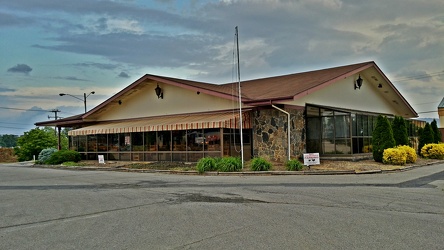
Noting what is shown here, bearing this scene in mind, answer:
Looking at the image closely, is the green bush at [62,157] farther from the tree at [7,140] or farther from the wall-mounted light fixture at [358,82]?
the tree at [7,140]

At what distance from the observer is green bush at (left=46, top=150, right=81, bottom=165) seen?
27.4 m

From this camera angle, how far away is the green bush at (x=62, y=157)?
27422 mm

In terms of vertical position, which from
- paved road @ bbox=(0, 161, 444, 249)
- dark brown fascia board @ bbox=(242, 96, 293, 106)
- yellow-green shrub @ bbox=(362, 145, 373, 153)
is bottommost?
paved road @ bbox=(0, 161, 444, 249)

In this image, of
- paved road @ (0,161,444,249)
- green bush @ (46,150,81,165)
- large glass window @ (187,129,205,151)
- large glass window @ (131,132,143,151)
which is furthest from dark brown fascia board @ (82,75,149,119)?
paved road @ (0,161,444,249)

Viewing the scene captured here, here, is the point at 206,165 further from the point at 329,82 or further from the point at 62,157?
the point at 62,157

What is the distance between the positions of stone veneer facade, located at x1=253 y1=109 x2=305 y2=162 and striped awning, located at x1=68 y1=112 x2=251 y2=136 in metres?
0.74

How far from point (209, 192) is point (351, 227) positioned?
5.40 meters

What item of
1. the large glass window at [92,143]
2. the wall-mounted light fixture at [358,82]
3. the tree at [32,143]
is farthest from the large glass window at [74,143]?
the wall-mounted light fixture at [358,82]

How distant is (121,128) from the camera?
24.5 meters

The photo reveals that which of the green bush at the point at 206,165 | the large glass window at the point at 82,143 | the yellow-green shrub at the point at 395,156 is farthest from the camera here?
the large glass window at the point at 82,143

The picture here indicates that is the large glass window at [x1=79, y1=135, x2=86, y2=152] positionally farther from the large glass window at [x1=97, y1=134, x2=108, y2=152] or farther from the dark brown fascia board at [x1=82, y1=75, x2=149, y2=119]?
the large glass window at [x1=97, y1=134, x2=108, y2=152]

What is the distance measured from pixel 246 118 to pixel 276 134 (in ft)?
Answer: 5.97

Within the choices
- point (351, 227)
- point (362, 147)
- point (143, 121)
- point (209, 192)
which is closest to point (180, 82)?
point (143, 121)

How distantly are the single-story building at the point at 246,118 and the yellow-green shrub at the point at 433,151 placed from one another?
12.6ft
